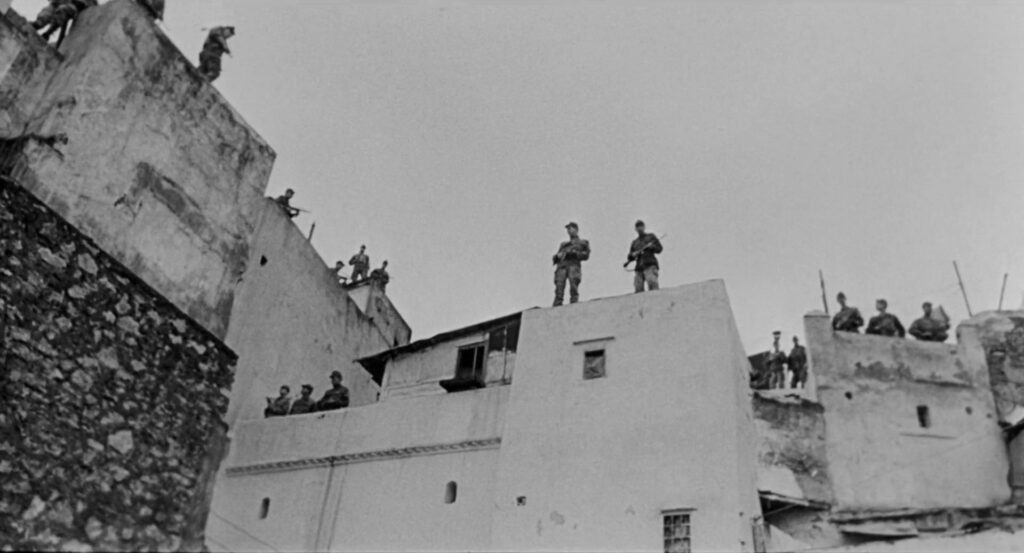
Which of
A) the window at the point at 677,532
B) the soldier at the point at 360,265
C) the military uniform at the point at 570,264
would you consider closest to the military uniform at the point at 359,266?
the soldier at the point at 360,265

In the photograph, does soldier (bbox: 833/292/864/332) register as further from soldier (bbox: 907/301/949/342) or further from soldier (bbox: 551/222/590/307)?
soldier (bbox: 551/222/590/307)

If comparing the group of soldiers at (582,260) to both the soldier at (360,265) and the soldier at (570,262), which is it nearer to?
the soldier at (570,262)

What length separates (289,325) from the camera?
2134 centimetres

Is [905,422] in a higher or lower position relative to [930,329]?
lower

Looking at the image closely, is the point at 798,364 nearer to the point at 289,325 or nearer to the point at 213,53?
the point at 289,325

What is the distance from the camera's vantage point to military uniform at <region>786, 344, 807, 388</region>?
23.2 m

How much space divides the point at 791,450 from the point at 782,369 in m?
7.09

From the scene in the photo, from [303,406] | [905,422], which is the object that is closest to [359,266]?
[303,406]

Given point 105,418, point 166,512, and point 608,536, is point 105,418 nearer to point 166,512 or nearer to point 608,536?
point 166,512

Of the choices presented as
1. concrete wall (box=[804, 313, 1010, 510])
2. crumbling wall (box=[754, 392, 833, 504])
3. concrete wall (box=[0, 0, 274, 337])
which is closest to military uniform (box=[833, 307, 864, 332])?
A: concrete wall (box=[804, 313, 1010, 510])

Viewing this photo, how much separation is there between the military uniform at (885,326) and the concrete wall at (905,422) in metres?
0.66

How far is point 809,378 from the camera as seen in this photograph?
68.9ft

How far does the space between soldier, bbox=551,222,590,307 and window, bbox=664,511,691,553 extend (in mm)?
5442

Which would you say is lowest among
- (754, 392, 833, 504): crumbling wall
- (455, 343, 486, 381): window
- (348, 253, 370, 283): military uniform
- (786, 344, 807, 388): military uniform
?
(754, 392, 833, 504): crumbling wall
